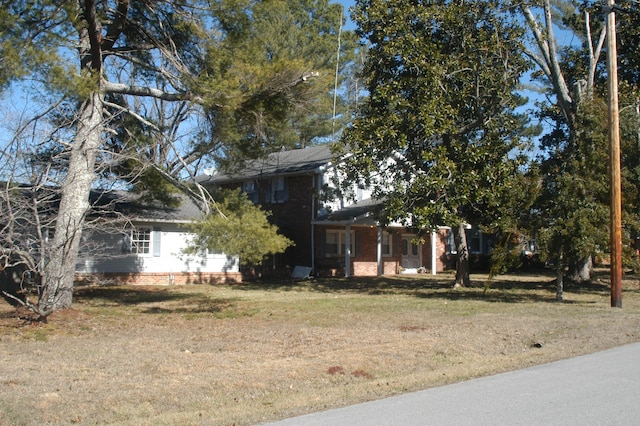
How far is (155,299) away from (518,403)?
1473 cm

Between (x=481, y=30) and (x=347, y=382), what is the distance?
1592cm

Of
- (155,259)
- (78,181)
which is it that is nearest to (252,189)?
(155,259)

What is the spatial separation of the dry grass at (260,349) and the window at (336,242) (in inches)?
419

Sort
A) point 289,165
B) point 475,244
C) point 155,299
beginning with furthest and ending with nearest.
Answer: point 475,244 → point 289,165 → point 155,299

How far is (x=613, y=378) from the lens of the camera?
321 inches

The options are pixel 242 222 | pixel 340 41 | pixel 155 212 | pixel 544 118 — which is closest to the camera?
pixel 242 222

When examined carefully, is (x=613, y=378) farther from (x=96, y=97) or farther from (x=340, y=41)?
(x=340, y=41)

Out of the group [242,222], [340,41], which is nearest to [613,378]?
[242,222]

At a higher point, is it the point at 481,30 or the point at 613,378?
the point at 481,30

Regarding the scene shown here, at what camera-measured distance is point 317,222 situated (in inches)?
1134

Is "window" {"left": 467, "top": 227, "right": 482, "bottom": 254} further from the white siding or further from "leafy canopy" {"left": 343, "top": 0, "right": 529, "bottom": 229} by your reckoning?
the white siding

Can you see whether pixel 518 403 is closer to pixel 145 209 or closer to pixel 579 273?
pixel 145 209

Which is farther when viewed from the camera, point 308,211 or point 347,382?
point 308,211

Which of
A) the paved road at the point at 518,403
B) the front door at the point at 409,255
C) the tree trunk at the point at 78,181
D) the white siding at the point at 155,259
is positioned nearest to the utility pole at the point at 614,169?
the paved road at the point at 518,403
